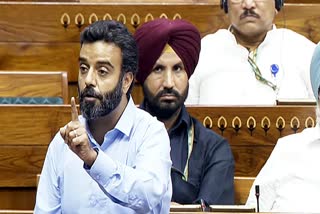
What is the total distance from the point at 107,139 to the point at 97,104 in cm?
5

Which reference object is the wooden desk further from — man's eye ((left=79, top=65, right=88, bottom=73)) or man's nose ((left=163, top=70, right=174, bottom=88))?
man's eye ((left=79, top=65, right=88, bottom=73))

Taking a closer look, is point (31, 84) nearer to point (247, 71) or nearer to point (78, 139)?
point (247, 71)

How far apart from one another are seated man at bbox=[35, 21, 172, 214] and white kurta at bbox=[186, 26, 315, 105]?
0.79m

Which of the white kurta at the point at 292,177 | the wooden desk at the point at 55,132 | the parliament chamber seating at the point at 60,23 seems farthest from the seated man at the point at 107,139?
the parliament chamber seating at the point at 60,23

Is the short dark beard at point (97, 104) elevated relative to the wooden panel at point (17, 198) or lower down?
elevated

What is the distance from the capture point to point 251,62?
254cm

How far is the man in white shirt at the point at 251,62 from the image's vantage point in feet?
8.08

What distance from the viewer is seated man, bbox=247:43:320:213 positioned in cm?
194

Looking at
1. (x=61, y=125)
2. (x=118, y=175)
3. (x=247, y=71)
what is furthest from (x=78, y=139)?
(x=247, y=71)

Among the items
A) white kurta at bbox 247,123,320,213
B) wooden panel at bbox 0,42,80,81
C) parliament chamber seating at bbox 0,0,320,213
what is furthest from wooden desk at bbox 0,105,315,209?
wooden panel at bbox 0,42,80,81

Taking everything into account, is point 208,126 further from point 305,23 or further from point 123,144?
point 123,144

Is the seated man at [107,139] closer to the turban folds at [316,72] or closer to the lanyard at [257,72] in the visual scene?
the turban folds at [316,72]

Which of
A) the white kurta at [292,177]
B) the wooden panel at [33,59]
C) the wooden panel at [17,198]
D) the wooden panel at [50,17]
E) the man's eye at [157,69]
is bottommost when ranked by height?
the wooden panel at [17,198]

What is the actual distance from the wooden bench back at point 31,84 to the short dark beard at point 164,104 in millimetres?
281
